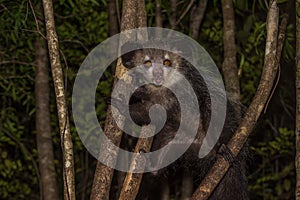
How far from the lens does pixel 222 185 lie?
4.14 meters

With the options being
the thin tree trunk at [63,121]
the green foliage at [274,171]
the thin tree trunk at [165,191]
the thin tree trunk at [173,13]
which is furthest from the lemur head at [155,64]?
the green foliage at [274,171]

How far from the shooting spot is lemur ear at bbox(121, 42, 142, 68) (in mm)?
3852

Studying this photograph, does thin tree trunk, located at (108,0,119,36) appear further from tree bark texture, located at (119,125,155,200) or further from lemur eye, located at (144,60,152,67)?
tree bark texture, located at (119,125,155,200)

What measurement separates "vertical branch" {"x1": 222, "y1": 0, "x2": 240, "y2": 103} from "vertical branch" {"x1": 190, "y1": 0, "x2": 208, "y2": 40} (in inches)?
35.3

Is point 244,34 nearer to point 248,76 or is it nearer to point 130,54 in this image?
point 248,76

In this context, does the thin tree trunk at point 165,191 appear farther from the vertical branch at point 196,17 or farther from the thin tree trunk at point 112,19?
the thin tree trunk at point 112,19

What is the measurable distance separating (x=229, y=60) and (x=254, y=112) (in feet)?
4.53

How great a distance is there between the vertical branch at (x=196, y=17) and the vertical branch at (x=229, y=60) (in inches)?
35.3

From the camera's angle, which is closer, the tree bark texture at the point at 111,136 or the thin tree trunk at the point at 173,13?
the tree bark texture at the point at 111,136

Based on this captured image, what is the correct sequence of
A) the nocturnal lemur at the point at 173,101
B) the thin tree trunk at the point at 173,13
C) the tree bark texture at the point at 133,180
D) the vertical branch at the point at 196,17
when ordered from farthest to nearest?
the vertical branch at the point at 196,17 < the thin tree trunk at the point at 173,13 < the nocturnal lemur at the point at 173,101 < the tree bark texture at the point at 133,180

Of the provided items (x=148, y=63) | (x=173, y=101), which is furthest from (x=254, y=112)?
(x=148, y=63)

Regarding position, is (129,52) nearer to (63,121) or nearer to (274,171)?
(63,121)

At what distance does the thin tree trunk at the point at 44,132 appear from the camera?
5227mm

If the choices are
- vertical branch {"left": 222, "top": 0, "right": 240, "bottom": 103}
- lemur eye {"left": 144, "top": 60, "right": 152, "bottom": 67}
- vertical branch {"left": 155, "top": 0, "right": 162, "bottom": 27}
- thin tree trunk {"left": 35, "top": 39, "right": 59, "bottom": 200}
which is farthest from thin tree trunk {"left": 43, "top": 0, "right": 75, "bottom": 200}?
thin tree trunk {"left": 35, "top": 39, "right": 59, "bottom": 200}
